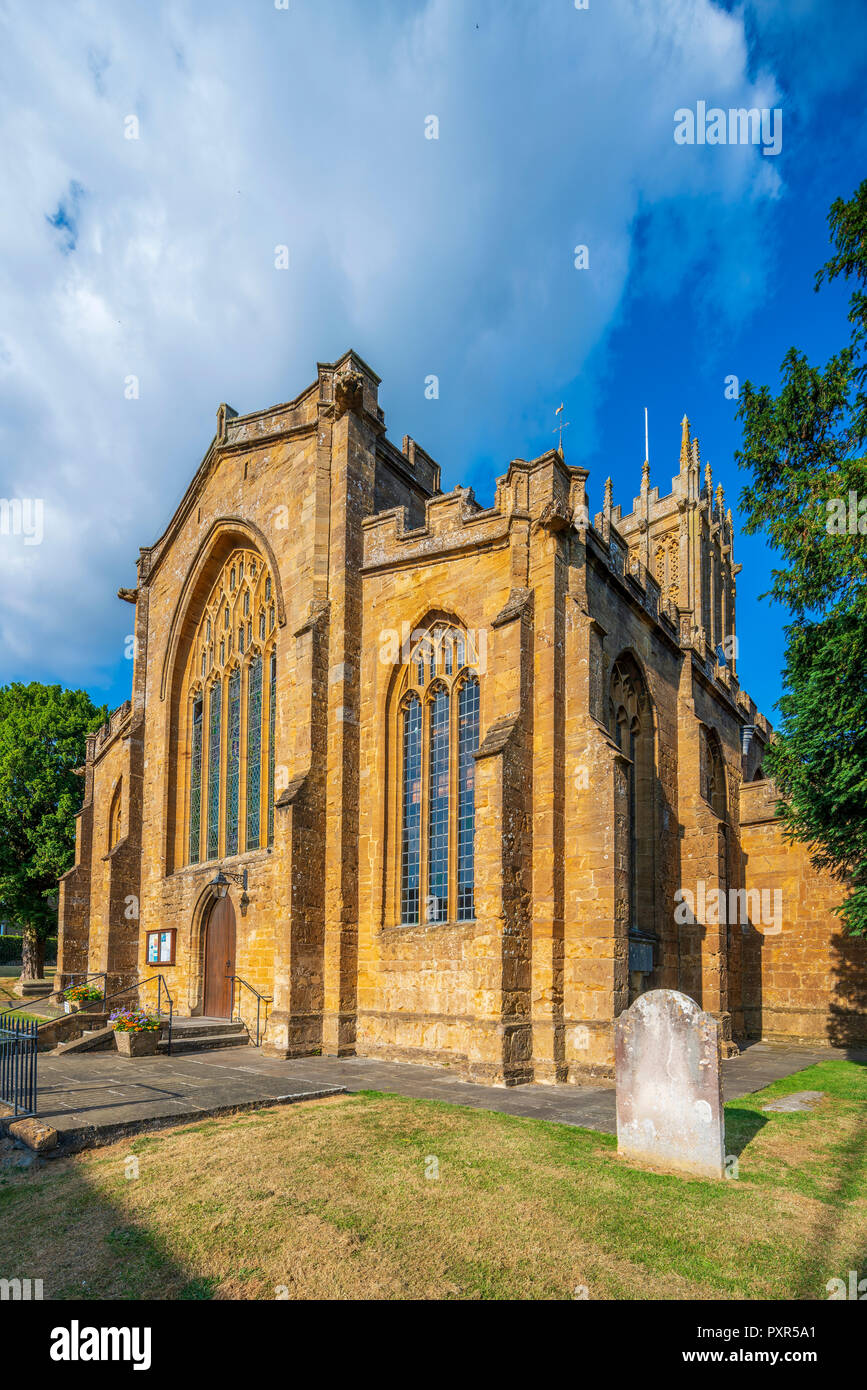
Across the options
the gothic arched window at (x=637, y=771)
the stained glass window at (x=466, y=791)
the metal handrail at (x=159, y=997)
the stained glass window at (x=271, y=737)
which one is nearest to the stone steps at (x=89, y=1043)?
the metal handrail at (x=159, y=997)

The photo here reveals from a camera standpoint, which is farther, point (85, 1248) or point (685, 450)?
point (685, 450)

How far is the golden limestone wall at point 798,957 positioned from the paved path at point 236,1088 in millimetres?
5659

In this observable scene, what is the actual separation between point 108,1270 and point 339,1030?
9367mm

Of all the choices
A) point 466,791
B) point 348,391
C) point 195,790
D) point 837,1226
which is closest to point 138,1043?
point 466,791

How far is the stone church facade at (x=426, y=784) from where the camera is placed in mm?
12844

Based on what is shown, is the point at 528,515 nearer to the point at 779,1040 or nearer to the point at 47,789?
the point at 779,1040

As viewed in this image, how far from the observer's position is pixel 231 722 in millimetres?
20156

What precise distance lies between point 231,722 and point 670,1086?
579 inches

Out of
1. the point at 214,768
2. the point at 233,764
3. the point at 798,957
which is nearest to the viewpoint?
the point at 233,764

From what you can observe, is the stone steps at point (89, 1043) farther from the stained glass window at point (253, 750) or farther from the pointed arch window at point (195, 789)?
the pointed arch window at point (195, 789)

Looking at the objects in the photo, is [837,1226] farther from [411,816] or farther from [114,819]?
[114,819]

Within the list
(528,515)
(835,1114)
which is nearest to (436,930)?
(835,1114)
